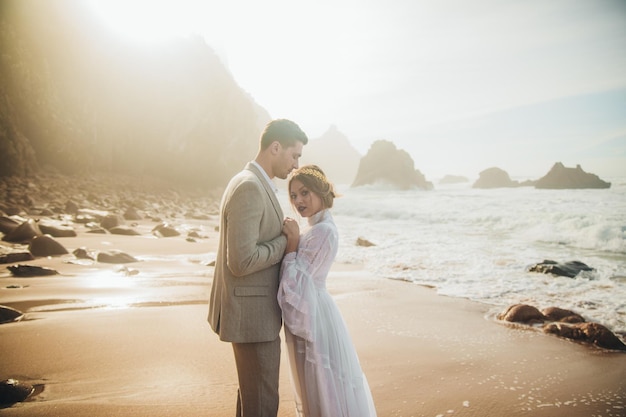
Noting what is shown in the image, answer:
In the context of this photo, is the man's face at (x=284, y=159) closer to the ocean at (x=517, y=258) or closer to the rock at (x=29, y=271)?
the ocean at (x=517, y=258)

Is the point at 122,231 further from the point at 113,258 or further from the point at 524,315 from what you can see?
the point at 524,315

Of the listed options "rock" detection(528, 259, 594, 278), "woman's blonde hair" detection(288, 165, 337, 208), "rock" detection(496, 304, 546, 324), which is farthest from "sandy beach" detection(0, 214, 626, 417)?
"rock" detection(528, 259, 594, 278)

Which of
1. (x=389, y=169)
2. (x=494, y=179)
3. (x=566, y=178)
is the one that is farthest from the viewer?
(x=389, y=169)

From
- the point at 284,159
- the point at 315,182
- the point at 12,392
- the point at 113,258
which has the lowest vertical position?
the point at 12,392

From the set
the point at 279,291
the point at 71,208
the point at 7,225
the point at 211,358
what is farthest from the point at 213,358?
the point at 71,208

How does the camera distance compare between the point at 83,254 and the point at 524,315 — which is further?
the point at 83,254

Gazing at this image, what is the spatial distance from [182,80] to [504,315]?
42099 mm

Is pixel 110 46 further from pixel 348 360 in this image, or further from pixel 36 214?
pixel 348 360

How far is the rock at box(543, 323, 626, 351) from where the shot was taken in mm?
4602

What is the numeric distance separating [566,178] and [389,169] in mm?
62311

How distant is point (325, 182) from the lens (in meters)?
2.66

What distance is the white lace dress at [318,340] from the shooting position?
2.33 meters

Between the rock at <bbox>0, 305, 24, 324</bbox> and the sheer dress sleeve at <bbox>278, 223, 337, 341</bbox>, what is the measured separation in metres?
4.22

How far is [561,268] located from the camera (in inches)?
354
